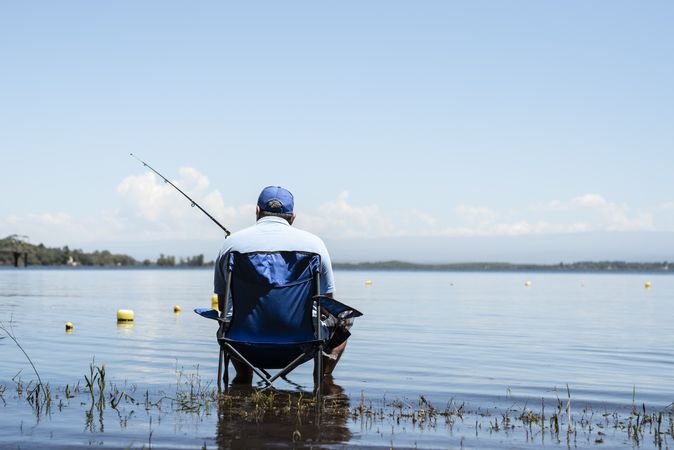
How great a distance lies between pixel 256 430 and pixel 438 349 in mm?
8715

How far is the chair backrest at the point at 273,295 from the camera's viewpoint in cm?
739

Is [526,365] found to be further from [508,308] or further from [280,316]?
[508,308]

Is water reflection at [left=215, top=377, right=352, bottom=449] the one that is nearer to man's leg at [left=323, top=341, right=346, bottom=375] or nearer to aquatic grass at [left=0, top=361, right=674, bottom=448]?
aquatic grass at [left=0, top=361, right=674, bottom=448]

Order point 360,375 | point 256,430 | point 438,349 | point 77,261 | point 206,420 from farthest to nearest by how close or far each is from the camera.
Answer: point 77,261 < point 438,349 < point 360,375 < point 206,420 < point 256,430

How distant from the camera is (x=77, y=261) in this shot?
19800cm

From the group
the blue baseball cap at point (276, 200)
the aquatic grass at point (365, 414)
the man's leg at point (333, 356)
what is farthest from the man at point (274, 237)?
the man's leg at point (333, 356)

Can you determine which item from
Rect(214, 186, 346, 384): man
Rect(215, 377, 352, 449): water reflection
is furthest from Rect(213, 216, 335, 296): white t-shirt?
Rect(215, 377, 352, 449): water reflection

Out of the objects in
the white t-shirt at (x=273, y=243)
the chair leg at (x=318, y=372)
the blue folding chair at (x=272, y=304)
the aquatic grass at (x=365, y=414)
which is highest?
the white t-shirt at (x=273, y=243)

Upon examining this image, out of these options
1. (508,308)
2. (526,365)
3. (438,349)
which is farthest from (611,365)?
(508,308)

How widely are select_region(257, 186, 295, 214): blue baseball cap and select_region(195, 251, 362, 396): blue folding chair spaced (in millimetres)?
548

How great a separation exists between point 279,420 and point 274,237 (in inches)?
63.0

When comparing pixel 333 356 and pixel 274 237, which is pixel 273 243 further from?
pixel 333 356

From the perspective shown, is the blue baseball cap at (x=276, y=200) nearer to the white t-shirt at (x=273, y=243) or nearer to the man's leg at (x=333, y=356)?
the white t-shirt at (x=273, y=243)

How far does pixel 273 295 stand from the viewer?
7414mm
